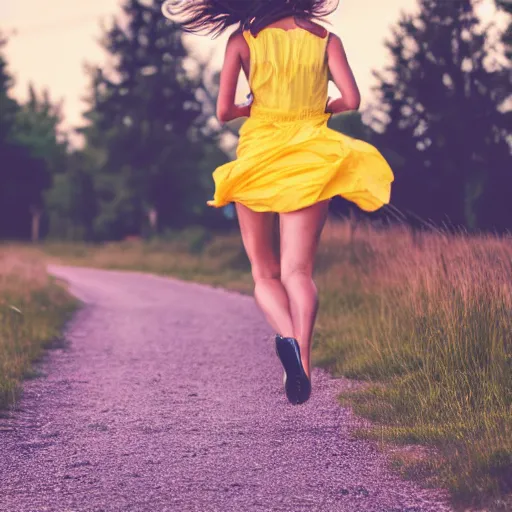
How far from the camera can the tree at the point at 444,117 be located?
1101 cm

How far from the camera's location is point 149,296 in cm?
1395

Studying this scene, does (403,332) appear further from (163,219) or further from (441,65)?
(163,219)

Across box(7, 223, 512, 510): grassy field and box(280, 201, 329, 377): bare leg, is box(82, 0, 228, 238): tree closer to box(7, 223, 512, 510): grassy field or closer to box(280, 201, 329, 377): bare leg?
box(7, 223, 512, 510): grassy field

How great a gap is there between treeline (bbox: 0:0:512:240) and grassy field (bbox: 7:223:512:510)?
1.67 ft

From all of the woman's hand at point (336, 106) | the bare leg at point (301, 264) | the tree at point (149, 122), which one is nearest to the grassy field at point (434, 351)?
the bare leg at point (301, 264)

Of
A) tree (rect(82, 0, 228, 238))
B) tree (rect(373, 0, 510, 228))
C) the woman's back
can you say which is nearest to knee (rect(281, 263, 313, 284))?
the woman's back

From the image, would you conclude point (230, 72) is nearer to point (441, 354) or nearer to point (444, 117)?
point (441, 354)

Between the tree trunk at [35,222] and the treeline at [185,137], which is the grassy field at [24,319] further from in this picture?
the tree trunk at [35,222]

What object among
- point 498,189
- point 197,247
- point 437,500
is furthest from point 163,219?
point 437,500

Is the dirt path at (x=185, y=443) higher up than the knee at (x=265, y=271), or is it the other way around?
the knee at (x=265, y=271)

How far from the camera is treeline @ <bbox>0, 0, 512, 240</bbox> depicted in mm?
11344

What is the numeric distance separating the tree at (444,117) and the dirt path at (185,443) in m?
3.54

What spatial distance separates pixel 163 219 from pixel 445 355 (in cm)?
3308

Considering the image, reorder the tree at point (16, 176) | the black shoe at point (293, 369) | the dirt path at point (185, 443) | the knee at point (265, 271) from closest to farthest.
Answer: the dirt path at point (185, 443), the black shoe at point (293, 369), the knee at point (265, 271), the tree at point (16, 176)
